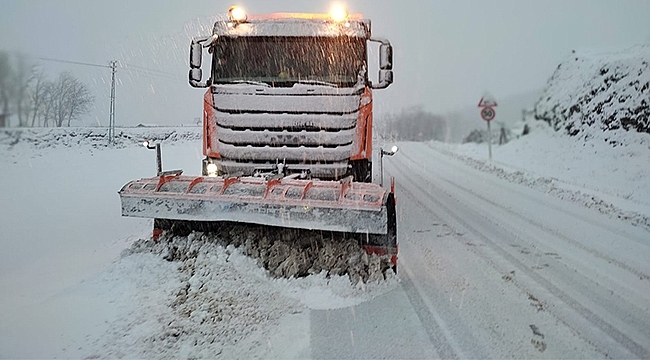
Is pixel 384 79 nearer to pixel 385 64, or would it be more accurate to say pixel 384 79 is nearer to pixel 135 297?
pixel 385 64

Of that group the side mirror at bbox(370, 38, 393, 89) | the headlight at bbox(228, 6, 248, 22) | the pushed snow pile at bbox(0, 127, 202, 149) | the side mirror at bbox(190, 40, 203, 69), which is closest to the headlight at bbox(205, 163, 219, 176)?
the pushed snow pile at bbox(0, 127, 202, 149)

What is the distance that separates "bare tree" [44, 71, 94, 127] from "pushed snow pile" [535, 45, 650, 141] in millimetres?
12638

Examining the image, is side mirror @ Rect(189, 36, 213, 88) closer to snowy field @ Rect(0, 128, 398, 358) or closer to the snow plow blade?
snowy field @ Rect(0, 128, 398, 358)

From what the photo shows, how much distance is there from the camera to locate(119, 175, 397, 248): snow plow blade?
3.89 metres

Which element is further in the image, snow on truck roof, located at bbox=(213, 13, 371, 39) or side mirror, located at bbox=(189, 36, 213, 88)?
side mirror, located at bbox=(189, 36, 213, 88)

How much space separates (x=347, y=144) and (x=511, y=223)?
114 inches

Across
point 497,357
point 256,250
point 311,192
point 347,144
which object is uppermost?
point 347,144

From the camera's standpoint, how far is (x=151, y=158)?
12.8 metres

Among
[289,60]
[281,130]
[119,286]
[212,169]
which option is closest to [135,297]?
[119,286]

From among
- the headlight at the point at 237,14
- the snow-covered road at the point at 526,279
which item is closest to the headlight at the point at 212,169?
the headlight at the point at 237,14

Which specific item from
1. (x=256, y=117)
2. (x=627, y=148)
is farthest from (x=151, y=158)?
(x=627, y=148)

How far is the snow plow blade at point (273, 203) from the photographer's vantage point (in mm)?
3895

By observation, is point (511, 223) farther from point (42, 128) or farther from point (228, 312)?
point (42, 128)

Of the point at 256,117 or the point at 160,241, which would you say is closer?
the point at 160,241
